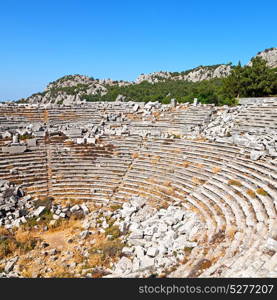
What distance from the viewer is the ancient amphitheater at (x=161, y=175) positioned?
31.4ft

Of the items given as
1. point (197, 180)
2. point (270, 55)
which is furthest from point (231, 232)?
point (270, 55)

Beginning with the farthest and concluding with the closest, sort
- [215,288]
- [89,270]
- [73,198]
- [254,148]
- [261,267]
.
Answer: [73,198] < [254,148] < [89,270] < [261,267] < [215,288]

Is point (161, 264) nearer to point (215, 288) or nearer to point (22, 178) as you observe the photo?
point (215, 288)

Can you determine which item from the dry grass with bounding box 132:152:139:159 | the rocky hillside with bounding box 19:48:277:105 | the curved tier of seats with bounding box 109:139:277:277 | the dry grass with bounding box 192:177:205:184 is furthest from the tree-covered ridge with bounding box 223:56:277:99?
the rocky hillside with bounding box 19:48:277:105

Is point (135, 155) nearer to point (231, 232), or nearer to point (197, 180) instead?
point (197, 180)

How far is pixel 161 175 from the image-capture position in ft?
59.5

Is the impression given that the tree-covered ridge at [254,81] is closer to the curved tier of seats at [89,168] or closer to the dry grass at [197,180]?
the curved tier of seats at [89,168]

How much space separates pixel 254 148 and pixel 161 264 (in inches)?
421

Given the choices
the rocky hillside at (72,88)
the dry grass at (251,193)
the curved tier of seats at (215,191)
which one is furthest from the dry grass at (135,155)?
the rocky hillside at (72,88)

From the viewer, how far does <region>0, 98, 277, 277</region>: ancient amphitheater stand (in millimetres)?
9586

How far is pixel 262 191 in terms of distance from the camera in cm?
1207

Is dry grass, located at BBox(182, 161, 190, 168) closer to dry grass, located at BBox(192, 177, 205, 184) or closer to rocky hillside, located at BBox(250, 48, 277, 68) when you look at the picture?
dry grass, located at BBox(192, 177, 205, 184)

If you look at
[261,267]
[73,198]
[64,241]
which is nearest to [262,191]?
[261,267]

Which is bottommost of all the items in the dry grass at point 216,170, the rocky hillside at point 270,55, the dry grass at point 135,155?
the dry grass at point 216,170
